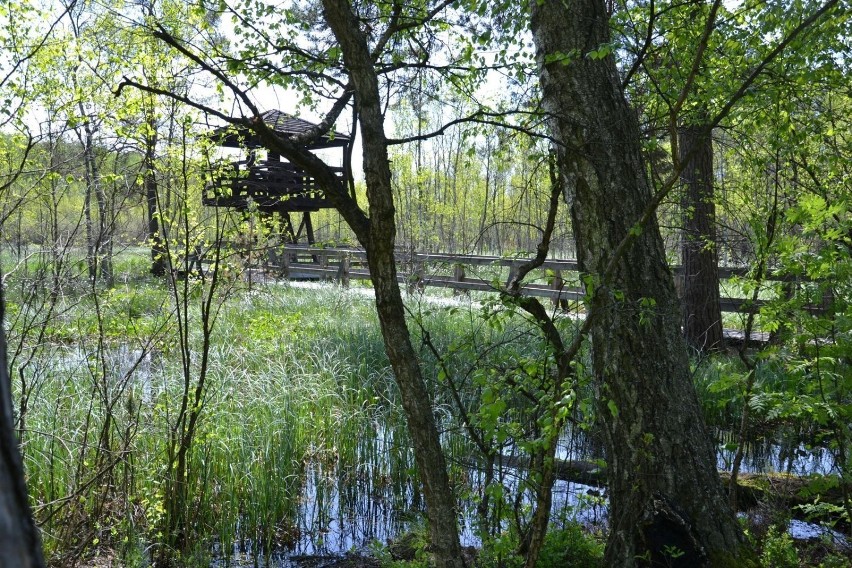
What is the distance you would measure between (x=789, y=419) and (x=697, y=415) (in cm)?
456

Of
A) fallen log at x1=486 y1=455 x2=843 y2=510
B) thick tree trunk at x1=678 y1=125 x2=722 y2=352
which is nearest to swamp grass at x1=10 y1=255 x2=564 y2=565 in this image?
fallen log at x1=486 y1=455 x2=843 y2=510

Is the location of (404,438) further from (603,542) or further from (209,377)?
(603,542)

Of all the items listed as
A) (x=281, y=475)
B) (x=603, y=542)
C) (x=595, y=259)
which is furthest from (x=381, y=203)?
(x=281, y=475)

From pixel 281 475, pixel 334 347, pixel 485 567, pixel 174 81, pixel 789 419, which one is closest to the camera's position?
pixel 485 567

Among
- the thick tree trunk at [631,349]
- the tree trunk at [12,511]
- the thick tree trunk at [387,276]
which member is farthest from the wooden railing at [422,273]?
the tree trunk at [12,511]

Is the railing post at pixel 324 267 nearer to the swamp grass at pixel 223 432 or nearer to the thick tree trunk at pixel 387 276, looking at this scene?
the swamp grass at pixel 223 432

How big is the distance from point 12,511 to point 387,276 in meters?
2.06

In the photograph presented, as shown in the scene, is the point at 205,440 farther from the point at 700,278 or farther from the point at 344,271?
the point at 344,271

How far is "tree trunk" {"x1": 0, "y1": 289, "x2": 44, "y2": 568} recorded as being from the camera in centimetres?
61

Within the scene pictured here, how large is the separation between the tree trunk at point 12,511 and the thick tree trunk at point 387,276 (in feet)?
6.36

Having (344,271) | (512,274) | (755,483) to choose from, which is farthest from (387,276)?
(344,271)

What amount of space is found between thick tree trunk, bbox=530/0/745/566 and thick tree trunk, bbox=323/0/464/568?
87 cm

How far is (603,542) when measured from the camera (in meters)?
3.83

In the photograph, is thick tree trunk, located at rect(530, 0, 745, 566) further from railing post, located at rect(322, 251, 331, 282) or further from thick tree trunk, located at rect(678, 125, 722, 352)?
railing post, located at rect(322, 251, 331, 282)
